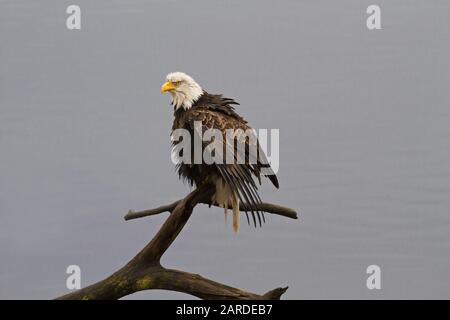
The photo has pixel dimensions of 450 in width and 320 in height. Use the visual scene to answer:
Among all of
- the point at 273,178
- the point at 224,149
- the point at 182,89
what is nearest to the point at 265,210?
the point at 273,178

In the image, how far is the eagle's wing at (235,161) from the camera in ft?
16.8

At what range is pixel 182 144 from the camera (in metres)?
5.43

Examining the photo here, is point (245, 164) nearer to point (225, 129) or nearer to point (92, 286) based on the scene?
point (225, 129)

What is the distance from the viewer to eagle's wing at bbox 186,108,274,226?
5.11m

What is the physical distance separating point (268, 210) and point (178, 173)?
0.70 metres

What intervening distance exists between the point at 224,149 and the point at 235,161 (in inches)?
4.3

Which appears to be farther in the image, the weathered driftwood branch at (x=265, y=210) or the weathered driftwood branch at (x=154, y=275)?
the weathered driftwood branch at (x=265, y=210)

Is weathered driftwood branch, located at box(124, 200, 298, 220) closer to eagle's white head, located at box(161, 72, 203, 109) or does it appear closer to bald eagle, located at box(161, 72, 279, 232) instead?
bald eagle, located at box(161, 72, 279, 232)

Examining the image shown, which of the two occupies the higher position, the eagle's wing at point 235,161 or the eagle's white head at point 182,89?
the eagle's white head at point 182,89

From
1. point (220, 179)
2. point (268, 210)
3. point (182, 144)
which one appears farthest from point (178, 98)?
point (268, 210)

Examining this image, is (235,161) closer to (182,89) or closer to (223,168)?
(223,168)

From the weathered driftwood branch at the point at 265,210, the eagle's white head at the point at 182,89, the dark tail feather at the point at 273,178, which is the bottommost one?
the weathered driftwood branch at the point at 265,210

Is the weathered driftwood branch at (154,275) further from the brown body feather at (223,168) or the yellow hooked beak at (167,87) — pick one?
the yellow hooked beak at (167,87)

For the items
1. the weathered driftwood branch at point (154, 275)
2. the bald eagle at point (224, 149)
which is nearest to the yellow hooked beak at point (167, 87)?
the bald eagle at point (224, 149)
